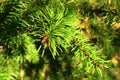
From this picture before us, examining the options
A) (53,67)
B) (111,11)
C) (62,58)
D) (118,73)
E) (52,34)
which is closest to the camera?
(52,34)

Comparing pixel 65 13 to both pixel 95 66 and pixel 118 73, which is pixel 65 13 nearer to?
pixel 95 66

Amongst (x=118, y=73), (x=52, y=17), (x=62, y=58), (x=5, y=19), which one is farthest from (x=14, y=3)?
(x=118, y=73)

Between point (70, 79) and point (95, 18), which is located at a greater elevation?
point (95, 18)

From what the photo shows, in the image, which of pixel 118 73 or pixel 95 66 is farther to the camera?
pixel 118 73

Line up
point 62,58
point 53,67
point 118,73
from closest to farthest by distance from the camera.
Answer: point 62,58, point 53,67, point 118,73

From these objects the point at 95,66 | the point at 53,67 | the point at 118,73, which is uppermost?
the point at 95,66

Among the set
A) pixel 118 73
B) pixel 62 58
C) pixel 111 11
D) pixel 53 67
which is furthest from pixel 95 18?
pixel 118 73

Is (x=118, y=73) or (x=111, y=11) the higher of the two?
(x=111, y=11)

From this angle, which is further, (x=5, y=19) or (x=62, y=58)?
(x=62, y=58)

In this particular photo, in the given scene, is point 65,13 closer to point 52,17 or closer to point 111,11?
point 52,17
